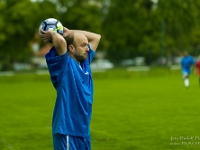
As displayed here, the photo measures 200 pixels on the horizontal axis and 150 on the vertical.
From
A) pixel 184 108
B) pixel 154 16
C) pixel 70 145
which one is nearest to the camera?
pixel 70 145

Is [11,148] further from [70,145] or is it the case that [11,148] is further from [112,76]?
[112,76]

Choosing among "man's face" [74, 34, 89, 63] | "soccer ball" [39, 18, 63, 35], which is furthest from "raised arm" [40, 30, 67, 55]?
"man's face" [74, 34, 89, 63]

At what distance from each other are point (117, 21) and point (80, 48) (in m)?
59.5

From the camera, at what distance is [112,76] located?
43219 millimetres

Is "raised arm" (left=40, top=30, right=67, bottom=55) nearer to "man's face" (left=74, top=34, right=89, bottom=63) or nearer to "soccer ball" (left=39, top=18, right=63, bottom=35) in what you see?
"soccer ball" (left=39, top=18, right=63, bottom=35)

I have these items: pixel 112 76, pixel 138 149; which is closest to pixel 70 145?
pixel 138 149

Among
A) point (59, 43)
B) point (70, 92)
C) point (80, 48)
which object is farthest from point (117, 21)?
point (59, 43)

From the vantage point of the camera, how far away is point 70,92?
5.11 m

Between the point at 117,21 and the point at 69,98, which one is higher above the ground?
the point at 69,98

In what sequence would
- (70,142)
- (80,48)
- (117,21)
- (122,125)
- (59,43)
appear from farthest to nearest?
(117,21) < (122,125) < (80,48) < (70,142) < (59,43)

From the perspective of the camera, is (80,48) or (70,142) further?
(80,48)

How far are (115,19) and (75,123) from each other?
6023cm

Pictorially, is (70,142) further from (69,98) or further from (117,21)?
(117,21)

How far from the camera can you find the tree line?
186 ft
